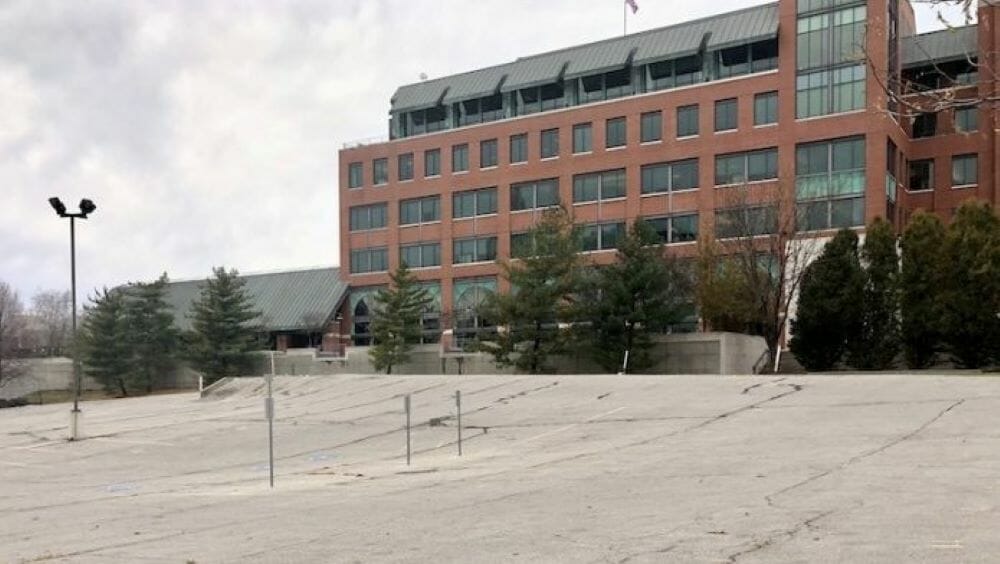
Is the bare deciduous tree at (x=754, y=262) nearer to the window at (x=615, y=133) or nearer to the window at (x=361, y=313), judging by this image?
the window at (x=615, y=133)

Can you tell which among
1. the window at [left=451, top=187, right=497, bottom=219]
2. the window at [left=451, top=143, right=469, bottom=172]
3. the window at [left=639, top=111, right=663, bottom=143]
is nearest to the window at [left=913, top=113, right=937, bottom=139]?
the window at [left=639, top=111, right=663, bottom=143]

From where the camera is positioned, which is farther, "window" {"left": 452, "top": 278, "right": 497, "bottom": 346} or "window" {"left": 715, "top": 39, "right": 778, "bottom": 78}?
"window" {"left": 452, "top": 278, "right": 497, "bottom": 346}

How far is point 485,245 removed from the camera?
240 feet

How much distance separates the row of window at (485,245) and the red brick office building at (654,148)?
0.43 ft

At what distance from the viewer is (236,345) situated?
203 ft

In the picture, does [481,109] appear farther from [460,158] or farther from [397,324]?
[397,324]

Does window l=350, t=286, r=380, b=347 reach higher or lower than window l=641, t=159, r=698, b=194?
lower

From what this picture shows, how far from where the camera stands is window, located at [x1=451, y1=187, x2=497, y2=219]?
2874 inches

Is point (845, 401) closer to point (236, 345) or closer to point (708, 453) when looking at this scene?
point (708, 453)

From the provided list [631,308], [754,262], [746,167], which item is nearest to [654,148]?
[746,167]

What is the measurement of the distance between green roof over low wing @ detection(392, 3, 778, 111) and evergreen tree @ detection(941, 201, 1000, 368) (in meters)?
21.3

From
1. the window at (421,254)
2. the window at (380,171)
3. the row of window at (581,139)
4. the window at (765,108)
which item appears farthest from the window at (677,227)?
the window at (380,171)

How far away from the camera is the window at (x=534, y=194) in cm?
6950

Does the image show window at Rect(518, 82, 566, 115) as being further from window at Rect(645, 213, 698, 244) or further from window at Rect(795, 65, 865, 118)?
window at Rect(795, 65, 865, 118)
